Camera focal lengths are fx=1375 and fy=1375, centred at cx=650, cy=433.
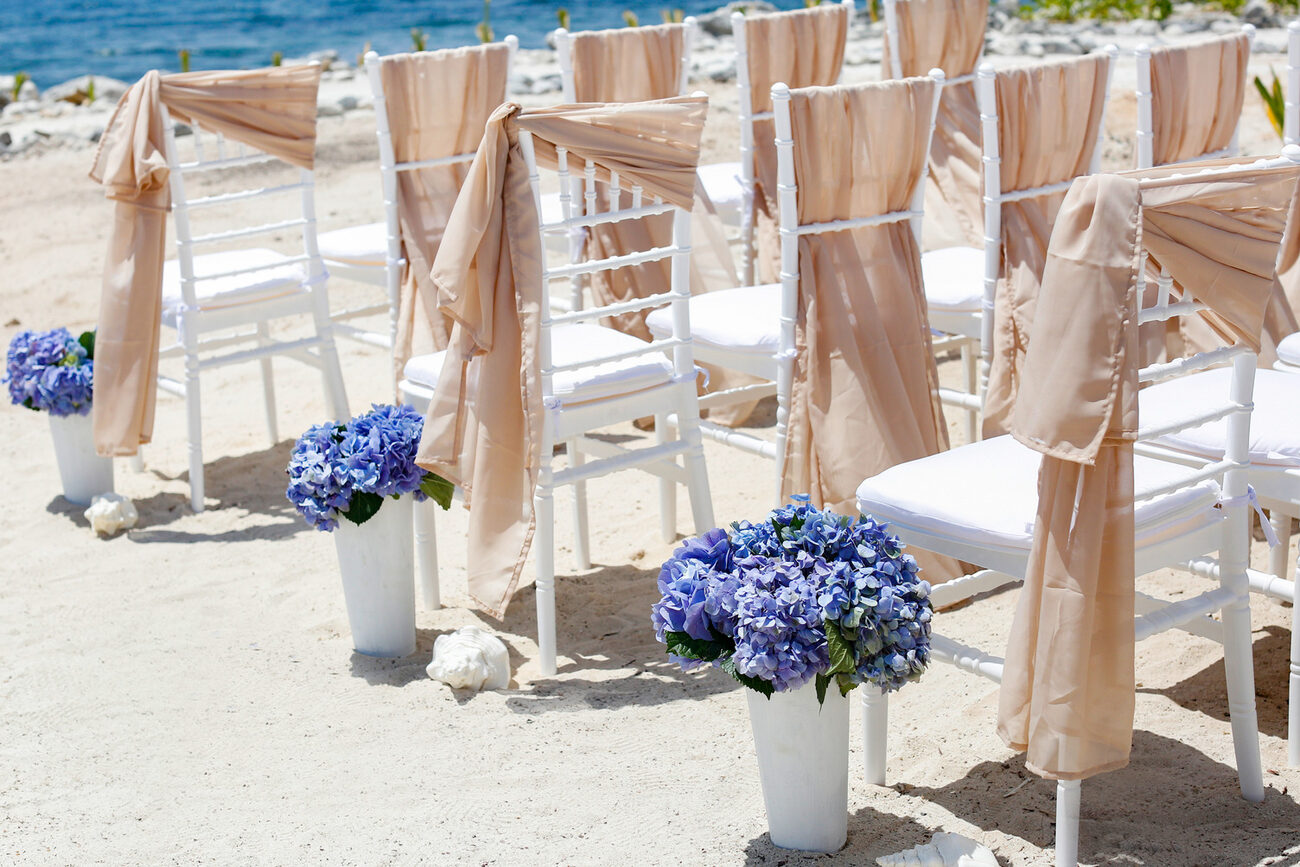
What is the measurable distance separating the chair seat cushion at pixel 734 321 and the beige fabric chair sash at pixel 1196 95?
3.71 ft

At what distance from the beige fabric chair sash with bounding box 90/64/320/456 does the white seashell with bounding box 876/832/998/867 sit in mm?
2794

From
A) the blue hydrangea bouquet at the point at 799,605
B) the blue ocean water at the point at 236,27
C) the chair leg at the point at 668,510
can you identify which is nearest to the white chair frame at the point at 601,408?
the chair leg at the point at 668,510

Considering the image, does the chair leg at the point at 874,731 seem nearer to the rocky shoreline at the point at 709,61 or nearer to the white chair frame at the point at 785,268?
the white chair frame at the point at 785,268

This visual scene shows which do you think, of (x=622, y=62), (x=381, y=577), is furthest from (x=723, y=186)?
(x=381, y=577)

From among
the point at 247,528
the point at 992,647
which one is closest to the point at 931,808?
the point at 992,647

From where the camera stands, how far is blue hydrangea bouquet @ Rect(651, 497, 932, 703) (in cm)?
208

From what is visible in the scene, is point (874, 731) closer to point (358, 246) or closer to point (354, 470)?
point (354, 470)

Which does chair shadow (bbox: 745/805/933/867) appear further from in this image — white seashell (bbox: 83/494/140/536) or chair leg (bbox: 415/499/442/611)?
white seashell (bbox: 83/494/140/536)

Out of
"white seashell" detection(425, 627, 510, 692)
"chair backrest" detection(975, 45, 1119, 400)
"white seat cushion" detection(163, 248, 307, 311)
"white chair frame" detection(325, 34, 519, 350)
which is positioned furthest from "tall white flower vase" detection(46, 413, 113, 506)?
"chair backrest" detection(975, 45, 1119, 400)

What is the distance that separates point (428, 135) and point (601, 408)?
1.58 m

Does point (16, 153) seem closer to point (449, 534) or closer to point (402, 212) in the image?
point (402, 212)

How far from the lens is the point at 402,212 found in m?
4.30

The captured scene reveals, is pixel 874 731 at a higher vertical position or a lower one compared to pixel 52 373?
lower

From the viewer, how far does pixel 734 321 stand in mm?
3459
